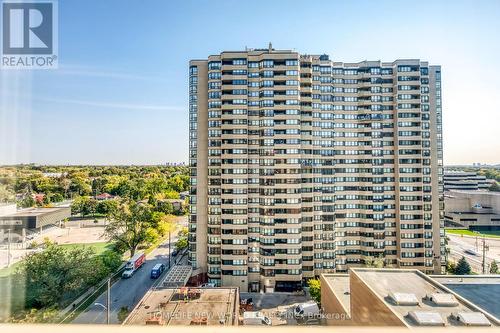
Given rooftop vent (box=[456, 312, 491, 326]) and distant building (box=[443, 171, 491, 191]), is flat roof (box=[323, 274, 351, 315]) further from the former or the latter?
distant building (box=[443, 171, 491, 191])

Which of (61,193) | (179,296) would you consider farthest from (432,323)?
(61,193)

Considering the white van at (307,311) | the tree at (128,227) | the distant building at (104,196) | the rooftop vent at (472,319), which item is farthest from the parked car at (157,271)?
the distant building at (104,196)

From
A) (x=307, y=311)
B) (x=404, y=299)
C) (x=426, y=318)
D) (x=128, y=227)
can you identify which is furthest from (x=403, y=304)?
(x=128, y=227)

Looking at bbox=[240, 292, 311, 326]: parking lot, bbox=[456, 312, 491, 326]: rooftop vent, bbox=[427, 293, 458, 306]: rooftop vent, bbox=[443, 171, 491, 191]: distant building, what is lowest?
bbox=[240, 292, 311, 326]: parking lot

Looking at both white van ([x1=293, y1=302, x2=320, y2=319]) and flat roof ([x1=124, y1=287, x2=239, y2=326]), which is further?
white van ([x1=293, y1=302, x2=320, y2=319])

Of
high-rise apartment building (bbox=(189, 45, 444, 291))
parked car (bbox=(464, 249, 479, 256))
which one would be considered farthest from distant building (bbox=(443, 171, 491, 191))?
high-rise apartment building (bbox=(189, 45, 444, 291))

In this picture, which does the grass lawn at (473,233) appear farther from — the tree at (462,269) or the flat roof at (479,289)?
the flat roof at (479,289)

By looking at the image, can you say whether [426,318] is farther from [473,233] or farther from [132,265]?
[473,233]
